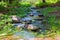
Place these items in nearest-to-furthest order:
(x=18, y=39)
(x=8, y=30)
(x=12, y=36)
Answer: (x=18, y=39) → (x=12, y=36) → (x=8, y=30)

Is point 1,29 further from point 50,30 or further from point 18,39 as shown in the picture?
point 50,30

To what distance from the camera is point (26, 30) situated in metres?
12.1

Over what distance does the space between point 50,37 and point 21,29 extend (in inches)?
106

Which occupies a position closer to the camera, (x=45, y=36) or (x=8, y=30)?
(x=45, y=36)

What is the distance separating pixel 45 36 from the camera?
33.9 ft

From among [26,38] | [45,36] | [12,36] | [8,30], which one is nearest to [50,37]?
[45,36]

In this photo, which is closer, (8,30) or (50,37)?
(50,37)

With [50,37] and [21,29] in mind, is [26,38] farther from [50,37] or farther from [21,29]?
[21,29]

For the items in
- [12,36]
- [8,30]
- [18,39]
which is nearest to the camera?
[18,39]

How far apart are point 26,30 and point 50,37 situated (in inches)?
95.5

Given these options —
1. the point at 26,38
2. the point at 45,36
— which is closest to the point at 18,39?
the point at 26,38

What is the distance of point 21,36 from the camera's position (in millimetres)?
10391

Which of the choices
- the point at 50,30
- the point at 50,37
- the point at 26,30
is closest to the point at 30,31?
the point at 26,30

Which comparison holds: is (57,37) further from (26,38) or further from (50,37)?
(26,38)
